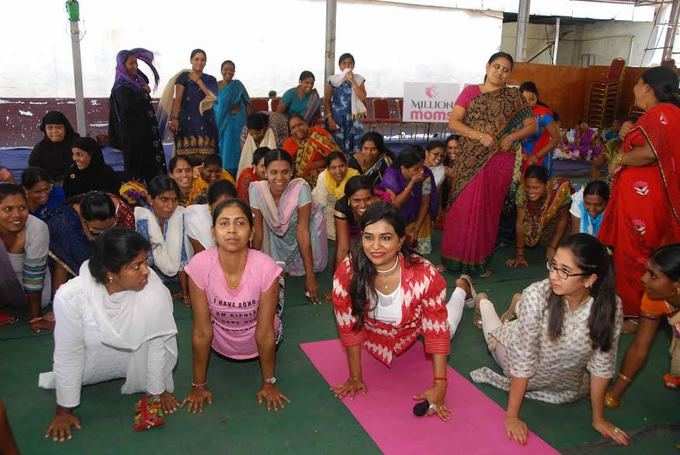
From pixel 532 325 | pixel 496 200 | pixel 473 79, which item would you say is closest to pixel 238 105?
pixel 496 200

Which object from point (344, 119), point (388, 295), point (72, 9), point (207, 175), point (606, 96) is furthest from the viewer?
point (606, 96)

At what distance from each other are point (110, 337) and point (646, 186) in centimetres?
267

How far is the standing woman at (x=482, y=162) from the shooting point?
→ 12.3 ft

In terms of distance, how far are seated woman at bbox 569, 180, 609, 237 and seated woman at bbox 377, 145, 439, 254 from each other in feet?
3.36

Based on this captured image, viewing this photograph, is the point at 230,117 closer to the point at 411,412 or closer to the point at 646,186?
the point at 646,186

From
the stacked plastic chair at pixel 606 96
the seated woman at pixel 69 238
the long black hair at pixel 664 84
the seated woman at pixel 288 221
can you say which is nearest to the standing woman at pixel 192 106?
the seated woman at pixel 288 221

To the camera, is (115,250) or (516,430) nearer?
(115,250)

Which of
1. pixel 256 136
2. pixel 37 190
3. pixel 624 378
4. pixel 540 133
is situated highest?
pixel 540 133

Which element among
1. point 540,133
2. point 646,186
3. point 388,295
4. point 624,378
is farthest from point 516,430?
point 540,133

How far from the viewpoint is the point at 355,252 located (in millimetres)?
2355

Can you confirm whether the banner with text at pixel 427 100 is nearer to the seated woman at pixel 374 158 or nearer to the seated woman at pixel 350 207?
the seated woman at pixel 374 158

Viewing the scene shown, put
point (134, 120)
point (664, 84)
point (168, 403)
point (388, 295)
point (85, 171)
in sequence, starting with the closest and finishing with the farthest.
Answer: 1. point (168, 403)
2. point (388, 295)
3. point (664, 84)
4. point (85, 171)
5. point (134, 120)

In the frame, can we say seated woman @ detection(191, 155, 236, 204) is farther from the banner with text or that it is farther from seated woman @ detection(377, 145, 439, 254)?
the banner with text

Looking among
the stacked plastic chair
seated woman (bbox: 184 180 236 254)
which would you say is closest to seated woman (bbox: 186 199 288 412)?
seated woman (bbox: 184 180 236 254)
